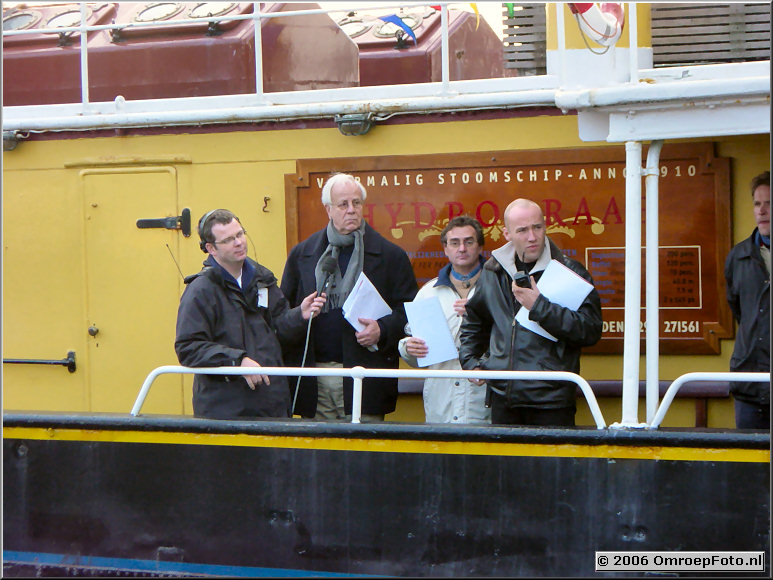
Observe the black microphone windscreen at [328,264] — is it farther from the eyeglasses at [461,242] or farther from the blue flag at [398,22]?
the blue flag at [398,22]

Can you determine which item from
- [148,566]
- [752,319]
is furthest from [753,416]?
[148,566]

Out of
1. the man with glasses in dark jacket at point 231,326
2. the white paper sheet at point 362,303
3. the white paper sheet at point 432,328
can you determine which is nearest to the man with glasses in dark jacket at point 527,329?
the white paper sheet at point 432,328

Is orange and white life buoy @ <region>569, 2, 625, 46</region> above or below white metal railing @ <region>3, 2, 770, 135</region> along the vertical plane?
above

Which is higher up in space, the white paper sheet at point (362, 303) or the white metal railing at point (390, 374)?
the white paper sheet at point (362, 303)

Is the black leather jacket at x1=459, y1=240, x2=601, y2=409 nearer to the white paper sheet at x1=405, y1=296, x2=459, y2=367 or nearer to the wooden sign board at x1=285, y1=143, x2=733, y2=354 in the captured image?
the white paper sheet at x1=405, y1=296, x2=459, y2=367

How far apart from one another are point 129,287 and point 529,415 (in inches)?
110

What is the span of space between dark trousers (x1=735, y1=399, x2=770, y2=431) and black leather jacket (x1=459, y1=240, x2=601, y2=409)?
2.63 ft

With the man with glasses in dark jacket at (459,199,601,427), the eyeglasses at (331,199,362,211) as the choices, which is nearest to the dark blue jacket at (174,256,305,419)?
the eyeglasses at (331,199,362,211)

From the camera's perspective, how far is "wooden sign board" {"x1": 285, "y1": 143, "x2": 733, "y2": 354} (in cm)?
555

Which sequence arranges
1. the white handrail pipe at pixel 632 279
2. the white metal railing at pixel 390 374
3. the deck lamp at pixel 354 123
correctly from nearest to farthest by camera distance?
the white metal railing at pixel 390 374 < the white handrail pipe at pixel 632 279 < the deck lamp at pixel 354 123

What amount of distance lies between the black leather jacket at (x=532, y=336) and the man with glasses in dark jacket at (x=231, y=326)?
90 cm

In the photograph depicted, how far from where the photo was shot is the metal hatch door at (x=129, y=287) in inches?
250

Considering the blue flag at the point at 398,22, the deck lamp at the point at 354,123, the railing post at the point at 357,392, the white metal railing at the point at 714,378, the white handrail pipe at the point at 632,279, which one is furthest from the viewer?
the blue flag at the point at 398,22

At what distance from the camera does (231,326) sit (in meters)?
5.15
